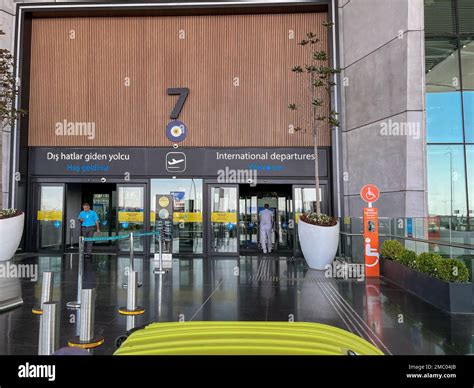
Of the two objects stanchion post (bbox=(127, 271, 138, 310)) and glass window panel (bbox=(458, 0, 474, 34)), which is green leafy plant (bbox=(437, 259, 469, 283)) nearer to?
stanchion post (bbox=(127, 271, 138, 310))

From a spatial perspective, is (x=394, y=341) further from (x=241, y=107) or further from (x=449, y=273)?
(x=241, y=107)

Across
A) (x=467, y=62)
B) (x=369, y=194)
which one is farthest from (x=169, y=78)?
(x=467, y=62)

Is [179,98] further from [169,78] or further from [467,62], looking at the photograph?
[467,62]

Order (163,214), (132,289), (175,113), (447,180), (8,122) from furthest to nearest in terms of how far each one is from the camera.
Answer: (175,113), (163,214), (8,122), (447,180), (132,289)

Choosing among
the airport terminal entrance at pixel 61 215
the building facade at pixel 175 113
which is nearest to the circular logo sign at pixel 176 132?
the building facade at pixel 175 113

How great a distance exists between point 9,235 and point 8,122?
3.74m

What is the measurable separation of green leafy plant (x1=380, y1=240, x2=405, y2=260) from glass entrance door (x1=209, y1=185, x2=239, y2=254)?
4.62 meters

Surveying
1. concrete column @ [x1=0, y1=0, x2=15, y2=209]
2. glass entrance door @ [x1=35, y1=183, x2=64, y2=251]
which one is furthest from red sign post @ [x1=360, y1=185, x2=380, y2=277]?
concrete column @ [x1=0, y1=0, x2=15, y2=209]

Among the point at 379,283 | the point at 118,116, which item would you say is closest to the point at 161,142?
the point at 118,116

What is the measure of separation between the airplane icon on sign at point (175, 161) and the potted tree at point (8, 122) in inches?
173

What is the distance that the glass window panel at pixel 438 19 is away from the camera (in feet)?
32.8

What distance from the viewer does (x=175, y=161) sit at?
36.6 feet

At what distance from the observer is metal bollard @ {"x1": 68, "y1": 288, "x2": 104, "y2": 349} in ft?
11.0

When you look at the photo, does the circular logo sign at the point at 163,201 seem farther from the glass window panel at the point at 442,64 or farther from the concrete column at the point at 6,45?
the glass window panel at the point at 442,64
